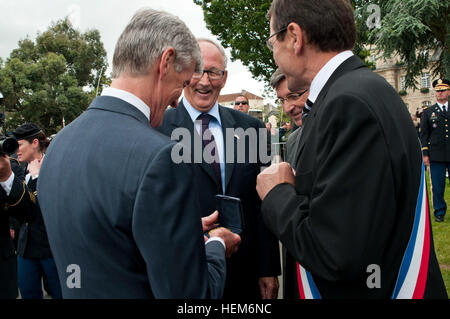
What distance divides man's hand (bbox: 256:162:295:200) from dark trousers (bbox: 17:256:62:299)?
10.6 ft

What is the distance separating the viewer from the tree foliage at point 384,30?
1333 centimetres

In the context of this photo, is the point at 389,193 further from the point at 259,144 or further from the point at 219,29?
the point at 219,29

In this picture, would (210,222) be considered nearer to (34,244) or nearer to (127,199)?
(127,199)

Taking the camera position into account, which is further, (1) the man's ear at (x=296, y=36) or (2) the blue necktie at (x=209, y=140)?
(2) the blue necktie at (x=209, y=140)

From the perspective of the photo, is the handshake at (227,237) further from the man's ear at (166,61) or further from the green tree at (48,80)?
the green tree at (48,80)

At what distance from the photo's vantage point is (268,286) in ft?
8.64

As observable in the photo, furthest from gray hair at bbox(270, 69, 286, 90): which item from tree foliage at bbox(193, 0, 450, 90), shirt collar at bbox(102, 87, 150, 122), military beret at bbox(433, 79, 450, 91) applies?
tree foliage at bbox(193, 0, 450, 90)

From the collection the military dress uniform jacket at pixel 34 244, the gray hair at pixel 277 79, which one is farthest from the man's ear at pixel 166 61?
the military dress uniform jacket at pixel 34 244

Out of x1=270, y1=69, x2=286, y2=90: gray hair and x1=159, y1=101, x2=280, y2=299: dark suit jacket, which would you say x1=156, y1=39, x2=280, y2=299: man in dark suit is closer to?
x1=159, y1=101, x2=280, y2=299: dark suit jacket

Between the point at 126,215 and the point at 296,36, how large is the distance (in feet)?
3.31

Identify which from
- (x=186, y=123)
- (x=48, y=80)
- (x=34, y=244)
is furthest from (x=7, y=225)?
(x=48, y=80)

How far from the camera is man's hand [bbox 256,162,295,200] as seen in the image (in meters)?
1.58

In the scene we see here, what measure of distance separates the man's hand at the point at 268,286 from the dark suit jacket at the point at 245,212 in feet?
0.10

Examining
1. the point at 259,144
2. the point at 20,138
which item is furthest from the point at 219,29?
the point at 259,144
